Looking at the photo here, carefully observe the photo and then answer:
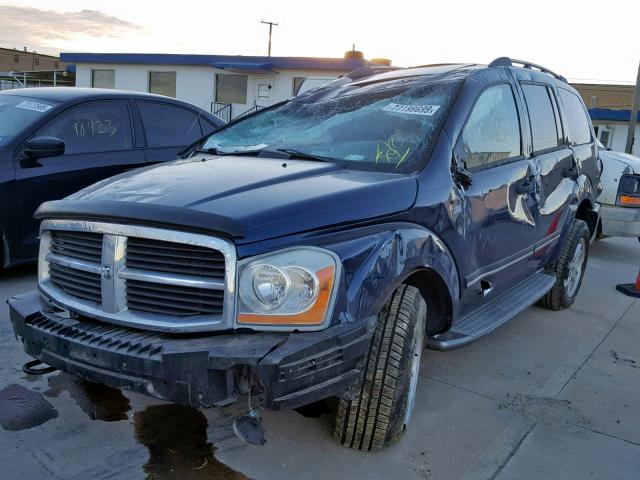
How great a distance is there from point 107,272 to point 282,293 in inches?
31.7

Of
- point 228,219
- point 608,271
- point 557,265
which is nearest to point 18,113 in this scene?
point 228,219

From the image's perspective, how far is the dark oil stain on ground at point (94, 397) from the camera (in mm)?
3451

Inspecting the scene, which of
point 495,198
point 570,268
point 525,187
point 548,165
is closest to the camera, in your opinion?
point 495,198

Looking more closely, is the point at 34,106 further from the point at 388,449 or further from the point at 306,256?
the point at 388,449

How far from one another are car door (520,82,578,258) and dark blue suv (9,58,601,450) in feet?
1.37

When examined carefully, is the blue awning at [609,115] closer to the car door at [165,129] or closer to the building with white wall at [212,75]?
the building with white wall at [212,75]

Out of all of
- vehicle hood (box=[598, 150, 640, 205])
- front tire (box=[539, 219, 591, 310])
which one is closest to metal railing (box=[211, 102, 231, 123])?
vehicle hood (box=[598, 150, 640, 205])

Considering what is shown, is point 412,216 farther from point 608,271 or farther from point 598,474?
point 608,271

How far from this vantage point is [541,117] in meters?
4.96

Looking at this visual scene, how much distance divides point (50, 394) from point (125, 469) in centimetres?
94

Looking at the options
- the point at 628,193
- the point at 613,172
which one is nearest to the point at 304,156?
the point at 628,193

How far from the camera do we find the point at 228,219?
259 cm

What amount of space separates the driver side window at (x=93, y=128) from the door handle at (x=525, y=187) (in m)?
3.74

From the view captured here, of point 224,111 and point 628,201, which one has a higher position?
point 224,111
